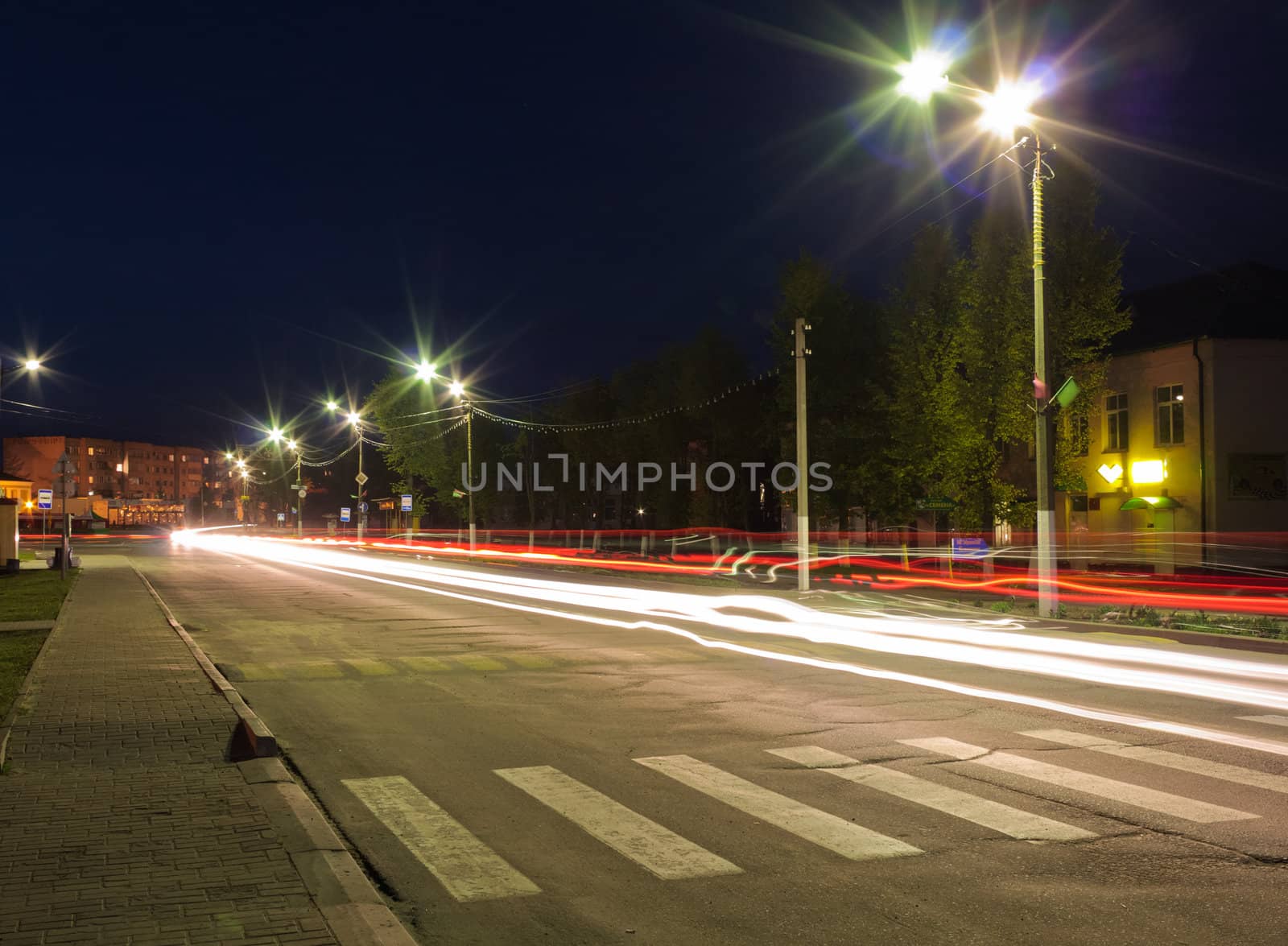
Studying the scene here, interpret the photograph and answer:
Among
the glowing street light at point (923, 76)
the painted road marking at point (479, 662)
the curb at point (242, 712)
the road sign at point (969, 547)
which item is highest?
the glowing street light at point (923, 76)

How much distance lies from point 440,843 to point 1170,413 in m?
36.1

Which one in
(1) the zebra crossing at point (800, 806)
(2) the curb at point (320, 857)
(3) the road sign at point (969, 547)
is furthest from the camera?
(3) the road sign at point (969, 547)

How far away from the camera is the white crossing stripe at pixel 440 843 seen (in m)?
5.62

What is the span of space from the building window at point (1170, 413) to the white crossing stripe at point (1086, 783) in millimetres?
31027

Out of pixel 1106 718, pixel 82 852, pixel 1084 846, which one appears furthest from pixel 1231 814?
pixel 82 852

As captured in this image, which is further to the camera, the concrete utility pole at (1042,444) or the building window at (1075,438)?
the building window at (1075,438)

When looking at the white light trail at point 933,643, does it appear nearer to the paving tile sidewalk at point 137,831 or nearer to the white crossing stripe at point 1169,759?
the white crossing stripe at point 1169,759

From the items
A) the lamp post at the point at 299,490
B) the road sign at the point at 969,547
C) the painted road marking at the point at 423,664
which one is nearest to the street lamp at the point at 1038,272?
the road sign at the point at 969,547

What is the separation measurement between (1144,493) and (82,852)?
37307mm

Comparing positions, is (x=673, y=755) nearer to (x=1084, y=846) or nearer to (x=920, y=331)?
(x=1084, y=846)

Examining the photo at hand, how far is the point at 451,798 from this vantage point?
7434 millimetres

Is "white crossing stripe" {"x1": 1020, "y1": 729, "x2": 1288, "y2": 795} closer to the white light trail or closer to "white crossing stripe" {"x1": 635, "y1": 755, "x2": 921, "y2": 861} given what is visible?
the white light trail

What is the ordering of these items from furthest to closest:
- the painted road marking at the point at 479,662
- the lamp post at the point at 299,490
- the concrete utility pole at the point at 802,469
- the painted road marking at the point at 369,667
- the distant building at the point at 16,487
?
the distant building at the point at 16,487, the lamp post at the point at 299,490, the concrete utility pole at the point at 802,469, the painted road marking at the point at 479,662, the painted road marking at the point at 369,667

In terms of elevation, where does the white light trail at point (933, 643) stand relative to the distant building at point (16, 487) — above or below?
below
